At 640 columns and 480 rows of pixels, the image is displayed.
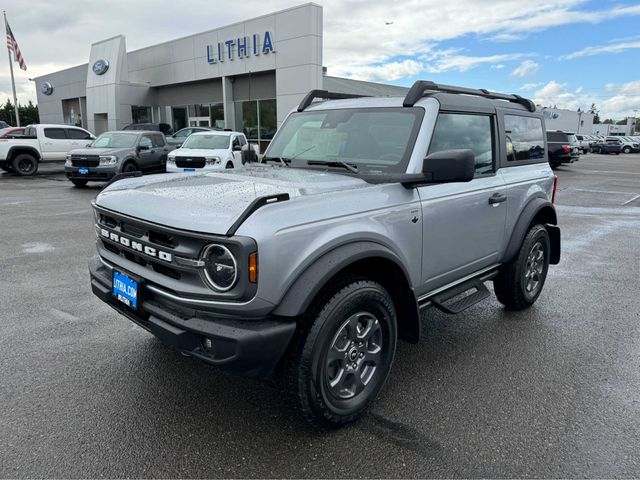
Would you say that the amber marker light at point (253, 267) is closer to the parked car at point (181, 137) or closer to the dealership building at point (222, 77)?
the parked car at point (181, 137)

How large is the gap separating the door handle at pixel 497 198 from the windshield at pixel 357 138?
0.96 meters

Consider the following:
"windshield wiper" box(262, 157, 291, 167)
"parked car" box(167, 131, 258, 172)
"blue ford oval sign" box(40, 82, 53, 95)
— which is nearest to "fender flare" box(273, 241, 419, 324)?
"windshield wiper" box(262, 157, 291, 167)

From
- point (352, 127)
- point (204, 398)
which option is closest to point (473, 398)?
point (204, 398)

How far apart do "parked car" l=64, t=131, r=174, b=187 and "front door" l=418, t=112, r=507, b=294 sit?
1155 cm

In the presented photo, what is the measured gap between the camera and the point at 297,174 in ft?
11.5

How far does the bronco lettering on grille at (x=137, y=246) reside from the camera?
2.61 meters

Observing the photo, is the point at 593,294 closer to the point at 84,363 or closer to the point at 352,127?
the point at 352,127

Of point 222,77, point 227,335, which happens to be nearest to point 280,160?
point 227,335

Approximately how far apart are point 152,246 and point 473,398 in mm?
2233

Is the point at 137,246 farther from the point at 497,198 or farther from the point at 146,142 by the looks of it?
the point at 146,142

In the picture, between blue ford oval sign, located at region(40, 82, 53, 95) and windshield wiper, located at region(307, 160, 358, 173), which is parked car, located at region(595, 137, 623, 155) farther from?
blue ford oval sign, located at region(40, 82, 53, 95)

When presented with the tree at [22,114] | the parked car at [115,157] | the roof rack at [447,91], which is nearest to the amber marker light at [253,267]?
the roof rack at [447,91]

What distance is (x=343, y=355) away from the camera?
2.86 meters

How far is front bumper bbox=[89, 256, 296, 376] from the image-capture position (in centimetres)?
235
